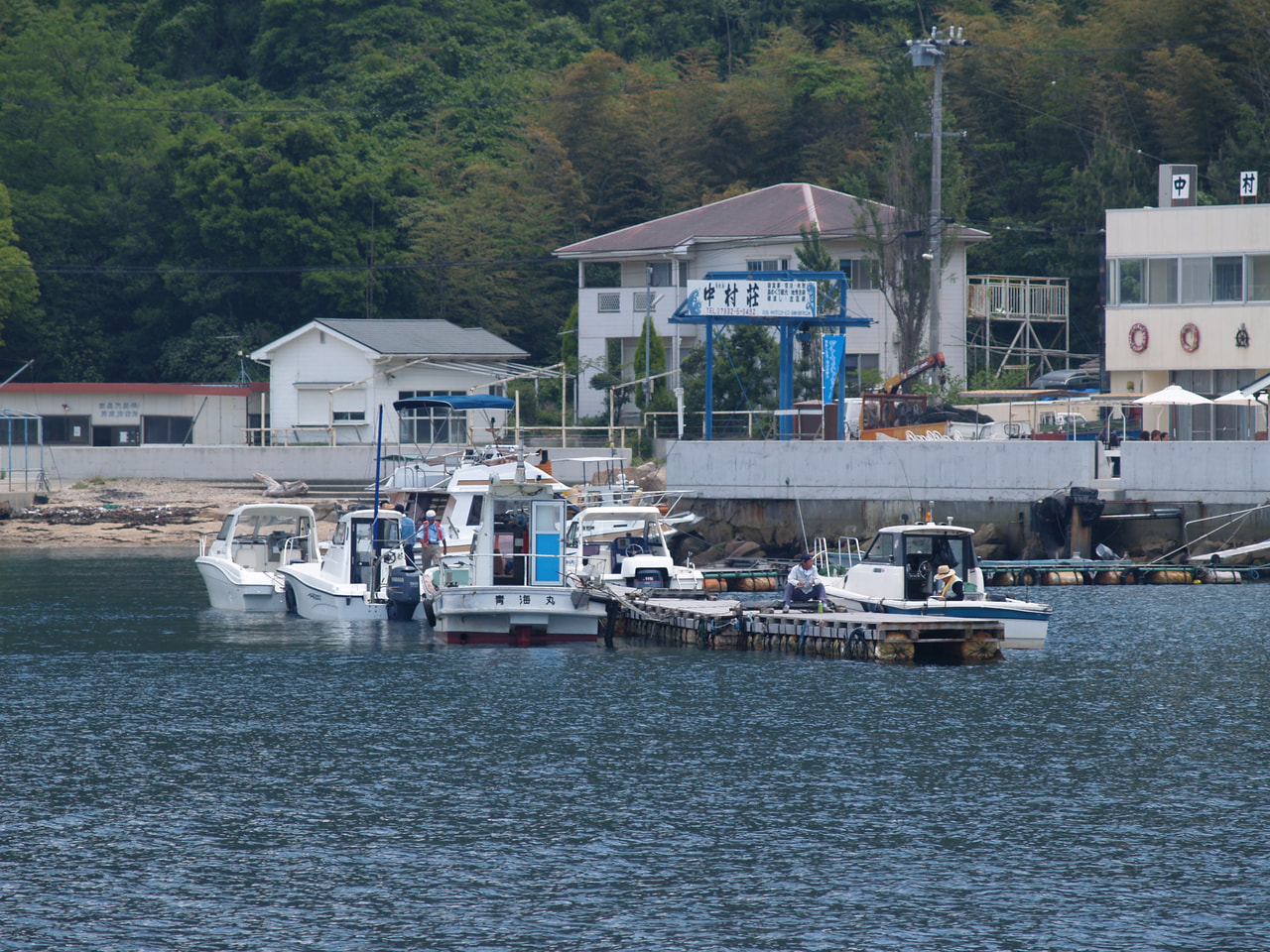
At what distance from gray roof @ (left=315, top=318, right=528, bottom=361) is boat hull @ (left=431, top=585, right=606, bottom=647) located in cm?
3699

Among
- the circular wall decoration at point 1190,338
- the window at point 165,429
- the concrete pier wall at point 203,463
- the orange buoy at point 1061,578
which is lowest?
the orange buoy at point 1061,578

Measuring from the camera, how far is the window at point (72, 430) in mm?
71562

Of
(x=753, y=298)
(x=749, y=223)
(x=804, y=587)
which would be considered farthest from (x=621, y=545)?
(x=749, y=223)

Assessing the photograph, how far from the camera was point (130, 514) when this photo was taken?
59.8m

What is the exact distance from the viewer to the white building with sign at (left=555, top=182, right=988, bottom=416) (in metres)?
64.7

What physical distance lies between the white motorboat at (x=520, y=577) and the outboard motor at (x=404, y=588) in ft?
6.72

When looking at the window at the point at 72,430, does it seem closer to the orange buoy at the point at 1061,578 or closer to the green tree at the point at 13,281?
the green tree at the point at 13,281

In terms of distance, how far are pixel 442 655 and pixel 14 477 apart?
4049 centimetres

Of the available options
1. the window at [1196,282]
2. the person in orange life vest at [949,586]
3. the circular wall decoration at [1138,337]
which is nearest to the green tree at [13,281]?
the circular wall decoration at [1138,337]

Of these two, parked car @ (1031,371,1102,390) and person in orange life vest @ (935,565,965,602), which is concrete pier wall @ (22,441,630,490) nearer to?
parked car @ (1031,371,1102,390)

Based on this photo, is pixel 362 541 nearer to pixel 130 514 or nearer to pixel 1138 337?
pixel 130 514

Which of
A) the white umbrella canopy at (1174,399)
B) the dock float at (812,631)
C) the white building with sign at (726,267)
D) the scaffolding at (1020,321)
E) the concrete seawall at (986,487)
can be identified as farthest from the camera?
the scaffolding at (1020,321)

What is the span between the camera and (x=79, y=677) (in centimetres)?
2802

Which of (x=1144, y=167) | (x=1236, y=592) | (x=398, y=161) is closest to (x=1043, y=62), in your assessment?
(x=1144, y=167)
